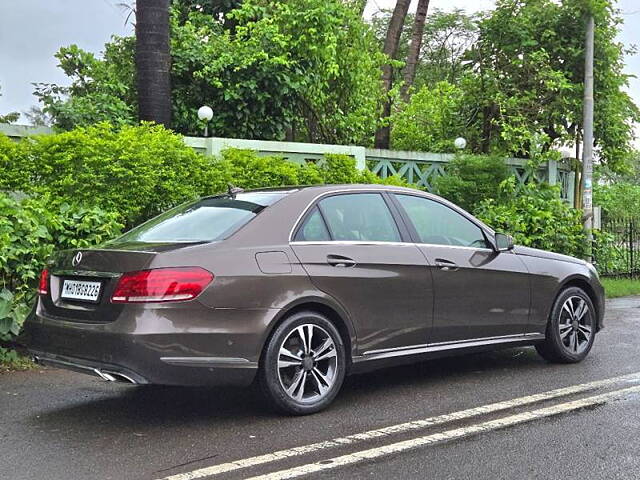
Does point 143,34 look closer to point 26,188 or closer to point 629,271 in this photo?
point 26,188

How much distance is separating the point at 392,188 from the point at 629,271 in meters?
13.3

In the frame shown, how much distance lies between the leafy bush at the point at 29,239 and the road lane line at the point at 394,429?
3357mm

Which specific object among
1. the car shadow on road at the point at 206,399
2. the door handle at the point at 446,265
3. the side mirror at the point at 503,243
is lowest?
the car shadow on road at the point at 206,399

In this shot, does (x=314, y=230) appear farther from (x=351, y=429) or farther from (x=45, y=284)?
(x=45, y=284)

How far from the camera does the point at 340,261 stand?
5.42 m

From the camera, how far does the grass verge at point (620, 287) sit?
47.6 feet

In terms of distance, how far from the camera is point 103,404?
220 inches

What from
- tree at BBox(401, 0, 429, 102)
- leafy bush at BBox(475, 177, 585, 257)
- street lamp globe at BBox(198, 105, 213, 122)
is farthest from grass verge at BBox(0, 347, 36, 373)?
tree at BBox(401, 0, 429, 102)

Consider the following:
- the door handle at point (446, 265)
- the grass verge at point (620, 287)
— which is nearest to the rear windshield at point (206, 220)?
the door handle at point (446, 265)

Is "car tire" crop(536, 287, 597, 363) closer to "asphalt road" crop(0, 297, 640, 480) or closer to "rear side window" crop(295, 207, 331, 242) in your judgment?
"asphalt road" crop(0, 297, 640, 480)

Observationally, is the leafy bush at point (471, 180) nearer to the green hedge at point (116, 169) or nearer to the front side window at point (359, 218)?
the green hedge at point (116, 169)

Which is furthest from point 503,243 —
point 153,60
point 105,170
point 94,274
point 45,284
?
point 153,60

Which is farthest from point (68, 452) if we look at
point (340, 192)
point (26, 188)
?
point (26, 188)

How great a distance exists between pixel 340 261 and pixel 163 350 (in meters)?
1.42
